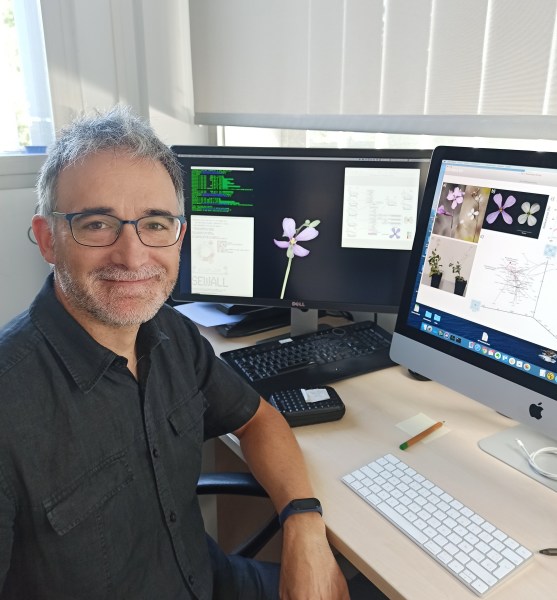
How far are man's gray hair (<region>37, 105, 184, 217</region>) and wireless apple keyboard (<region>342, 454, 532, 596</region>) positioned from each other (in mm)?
680

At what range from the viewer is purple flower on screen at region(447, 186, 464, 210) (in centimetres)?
109

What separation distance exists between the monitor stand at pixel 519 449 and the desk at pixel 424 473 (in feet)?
0.05

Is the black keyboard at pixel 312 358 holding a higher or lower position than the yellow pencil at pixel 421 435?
higher

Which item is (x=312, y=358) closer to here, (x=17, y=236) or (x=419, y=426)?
(x=419, y=426)

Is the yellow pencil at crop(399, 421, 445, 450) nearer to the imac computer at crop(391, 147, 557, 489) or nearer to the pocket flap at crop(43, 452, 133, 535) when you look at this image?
the imac computer at crop(391, 147, 557, 489)

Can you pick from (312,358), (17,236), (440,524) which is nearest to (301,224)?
(312,358)

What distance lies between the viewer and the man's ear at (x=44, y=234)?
91 centimetres

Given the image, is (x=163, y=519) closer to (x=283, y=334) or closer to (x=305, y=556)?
(x=305, y=556)

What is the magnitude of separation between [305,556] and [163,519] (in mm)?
246

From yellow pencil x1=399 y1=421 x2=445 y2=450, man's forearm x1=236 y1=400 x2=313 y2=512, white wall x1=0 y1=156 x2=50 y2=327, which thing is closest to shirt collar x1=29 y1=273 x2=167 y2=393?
man's forearm x1=236 y1=400 x2=313 y2=512

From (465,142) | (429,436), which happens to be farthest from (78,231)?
(465,142)

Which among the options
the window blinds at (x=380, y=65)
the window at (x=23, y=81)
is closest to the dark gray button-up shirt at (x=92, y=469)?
the window blinds at (x=380, y=65)

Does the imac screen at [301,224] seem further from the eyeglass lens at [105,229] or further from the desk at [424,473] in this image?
the eyeglass lens at [105,229]

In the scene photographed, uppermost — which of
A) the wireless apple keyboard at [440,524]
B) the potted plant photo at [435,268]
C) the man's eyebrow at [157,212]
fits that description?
the man's eyebrow at [157,212]
